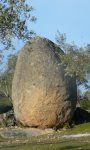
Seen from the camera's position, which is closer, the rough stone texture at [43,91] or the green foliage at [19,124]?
the rough stone texture at [43,91]

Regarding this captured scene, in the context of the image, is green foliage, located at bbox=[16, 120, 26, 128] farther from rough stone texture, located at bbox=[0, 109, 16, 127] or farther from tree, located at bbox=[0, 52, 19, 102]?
tree, located at bbox=[0, 52, 19, 102]

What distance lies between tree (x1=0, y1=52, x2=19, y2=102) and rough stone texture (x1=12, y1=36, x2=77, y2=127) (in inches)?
452

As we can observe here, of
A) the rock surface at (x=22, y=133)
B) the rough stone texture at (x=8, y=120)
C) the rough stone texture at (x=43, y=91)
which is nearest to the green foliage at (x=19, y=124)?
Answer: the rough stone texture at (x=43, y=91)

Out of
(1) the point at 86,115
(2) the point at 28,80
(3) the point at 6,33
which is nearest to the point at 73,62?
(3) the point at 6,33

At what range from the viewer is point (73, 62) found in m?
12.2

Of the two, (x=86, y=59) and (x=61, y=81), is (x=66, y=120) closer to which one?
(x=61, y=81)

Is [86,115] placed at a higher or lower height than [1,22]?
lower

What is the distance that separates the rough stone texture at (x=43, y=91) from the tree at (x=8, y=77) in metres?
11.5

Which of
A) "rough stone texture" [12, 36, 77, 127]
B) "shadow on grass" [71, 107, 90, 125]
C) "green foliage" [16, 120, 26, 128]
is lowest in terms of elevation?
"green foliage" [16, 120, 26, 128]

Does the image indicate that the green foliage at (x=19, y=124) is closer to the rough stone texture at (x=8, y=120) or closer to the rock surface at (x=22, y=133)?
the rough stone texture at (x=8, y=120)

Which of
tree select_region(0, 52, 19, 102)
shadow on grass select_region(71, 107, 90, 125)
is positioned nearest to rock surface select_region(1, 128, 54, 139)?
shadow on grass select_region(71, 107, 90, 125)

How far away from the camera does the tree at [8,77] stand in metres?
29.1

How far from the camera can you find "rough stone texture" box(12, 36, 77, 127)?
16.4 m

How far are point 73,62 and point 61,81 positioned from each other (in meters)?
4.61
